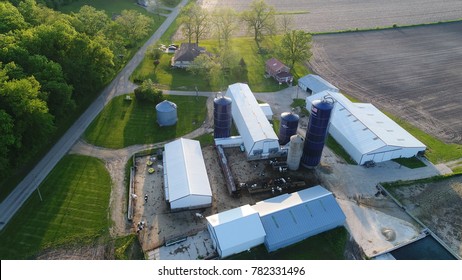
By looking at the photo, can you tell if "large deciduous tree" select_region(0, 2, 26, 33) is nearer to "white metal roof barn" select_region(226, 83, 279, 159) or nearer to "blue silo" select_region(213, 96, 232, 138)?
"blue silo" select_region(213, 96, 232, 138)

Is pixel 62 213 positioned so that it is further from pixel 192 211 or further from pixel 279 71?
pixel 279 71

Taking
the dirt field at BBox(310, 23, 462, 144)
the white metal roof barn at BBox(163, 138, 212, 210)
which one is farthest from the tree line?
the dirt field at BBox(310, 23, 462, 144)

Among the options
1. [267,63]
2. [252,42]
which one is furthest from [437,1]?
[267,63]

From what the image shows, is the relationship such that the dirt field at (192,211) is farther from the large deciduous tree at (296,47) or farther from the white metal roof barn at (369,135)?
the large deciduous tree at (296,47)

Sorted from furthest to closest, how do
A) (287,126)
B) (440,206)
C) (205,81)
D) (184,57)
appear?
1. (184,57)
2. (205,81)
3. (287,126)
4. (440,206)

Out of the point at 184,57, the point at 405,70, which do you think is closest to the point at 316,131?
the point at 184,57

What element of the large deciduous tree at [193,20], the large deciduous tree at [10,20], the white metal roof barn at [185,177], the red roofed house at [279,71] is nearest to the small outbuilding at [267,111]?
the red roofed house at [279,71]
